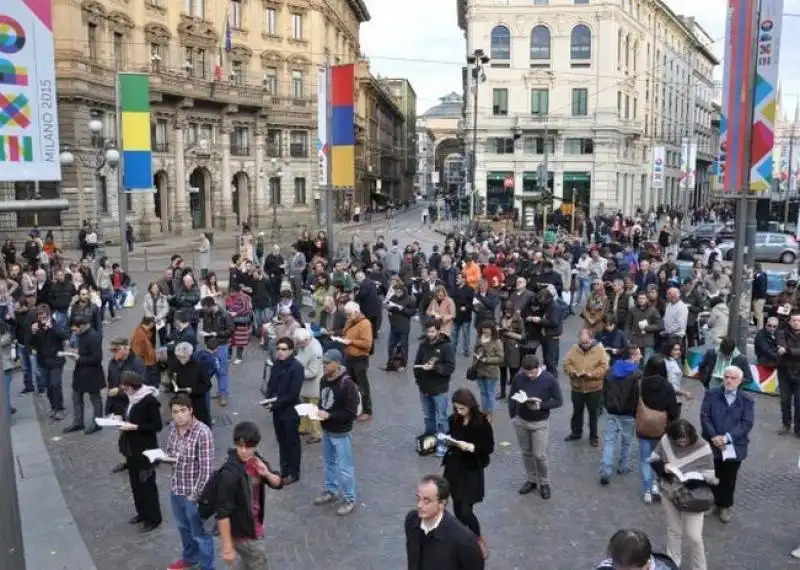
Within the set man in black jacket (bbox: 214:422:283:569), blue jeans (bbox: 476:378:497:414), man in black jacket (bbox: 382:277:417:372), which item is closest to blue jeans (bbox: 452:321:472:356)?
Answer: man in black jacket (bbox: 382:277:417:372)

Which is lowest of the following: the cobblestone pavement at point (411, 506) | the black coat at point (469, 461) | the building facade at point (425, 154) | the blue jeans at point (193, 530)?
the cobblestone pavement at point (411, 506)

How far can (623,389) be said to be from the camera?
8.39m

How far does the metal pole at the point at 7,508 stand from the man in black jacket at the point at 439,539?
2.27 meters

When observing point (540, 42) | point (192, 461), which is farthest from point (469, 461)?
point (540, 42)

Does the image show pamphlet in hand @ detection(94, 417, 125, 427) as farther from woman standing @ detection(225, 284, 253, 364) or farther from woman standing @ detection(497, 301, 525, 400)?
woman standing @ detection(225, 284, 253, 364)

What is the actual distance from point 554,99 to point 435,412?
50357mm

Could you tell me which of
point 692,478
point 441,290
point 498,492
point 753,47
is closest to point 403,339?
point 441,290

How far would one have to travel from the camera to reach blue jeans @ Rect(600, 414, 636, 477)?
854cm

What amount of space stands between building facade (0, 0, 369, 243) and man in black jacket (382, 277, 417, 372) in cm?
2212

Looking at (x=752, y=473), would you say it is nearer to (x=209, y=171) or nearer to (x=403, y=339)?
(x=403, y=339)

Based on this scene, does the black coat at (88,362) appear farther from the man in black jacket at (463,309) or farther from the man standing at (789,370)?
the man standing at (789,370)

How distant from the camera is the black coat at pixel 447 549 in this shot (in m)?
4.65

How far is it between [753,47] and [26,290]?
13740 mm

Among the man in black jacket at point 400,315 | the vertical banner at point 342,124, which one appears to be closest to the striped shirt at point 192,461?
the man in black jacket at point 400,315
